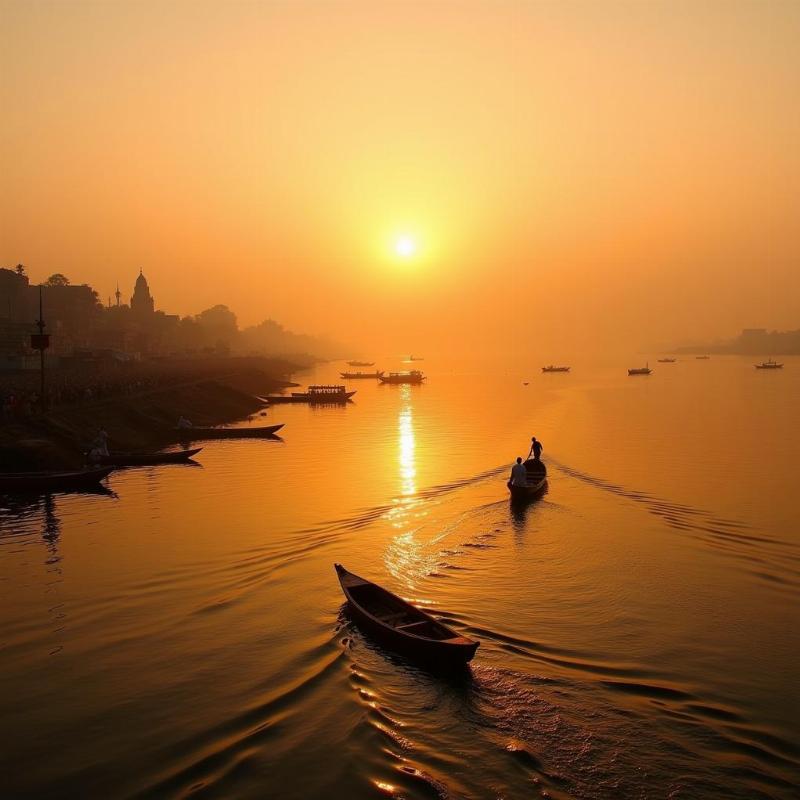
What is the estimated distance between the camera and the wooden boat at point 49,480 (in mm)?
35844

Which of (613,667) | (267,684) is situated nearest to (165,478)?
(267,684)

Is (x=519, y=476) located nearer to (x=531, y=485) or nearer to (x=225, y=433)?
(x=531, y=485)

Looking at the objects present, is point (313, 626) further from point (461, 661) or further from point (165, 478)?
point (165, 478)

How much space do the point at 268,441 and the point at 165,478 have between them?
19593 millimetres

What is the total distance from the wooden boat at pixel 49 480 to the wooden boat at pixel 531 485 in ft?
79.8

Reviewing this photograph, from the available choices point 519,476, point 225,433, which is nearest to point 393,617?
point 519,476

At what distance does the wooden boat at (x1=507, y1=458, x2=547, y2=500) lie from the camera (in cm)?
Result: 3559

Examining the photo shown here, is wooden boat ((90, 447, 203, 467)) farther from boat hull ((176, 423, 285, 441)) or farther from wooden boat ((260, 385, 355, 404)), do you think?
wooden boat ((260, 385, 355, 404))

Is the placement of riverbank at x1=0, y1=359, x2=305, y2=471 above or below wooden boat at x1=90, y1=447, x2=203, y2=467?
above

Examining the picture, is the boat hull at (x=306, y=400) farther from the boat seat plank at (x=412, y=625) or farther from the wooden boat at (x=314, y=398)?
the boat seat plank at (x=412, y=625)

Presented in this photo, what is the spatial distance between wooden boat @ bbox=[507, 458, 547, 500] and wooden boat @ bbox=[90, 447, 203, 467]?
24964 millimetres

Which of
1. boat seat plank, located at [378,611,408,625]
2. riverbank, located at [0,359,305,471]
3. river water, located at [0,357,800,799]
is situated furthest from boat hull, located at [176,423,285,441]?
boat seat plank, located at [378,611,408,625]

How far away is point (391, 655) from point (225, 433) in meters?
48.1

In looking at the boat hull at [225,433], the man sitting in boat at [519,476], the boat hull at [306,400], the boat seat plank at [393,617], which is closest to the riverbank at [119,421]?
the boat hull at [225,433]
